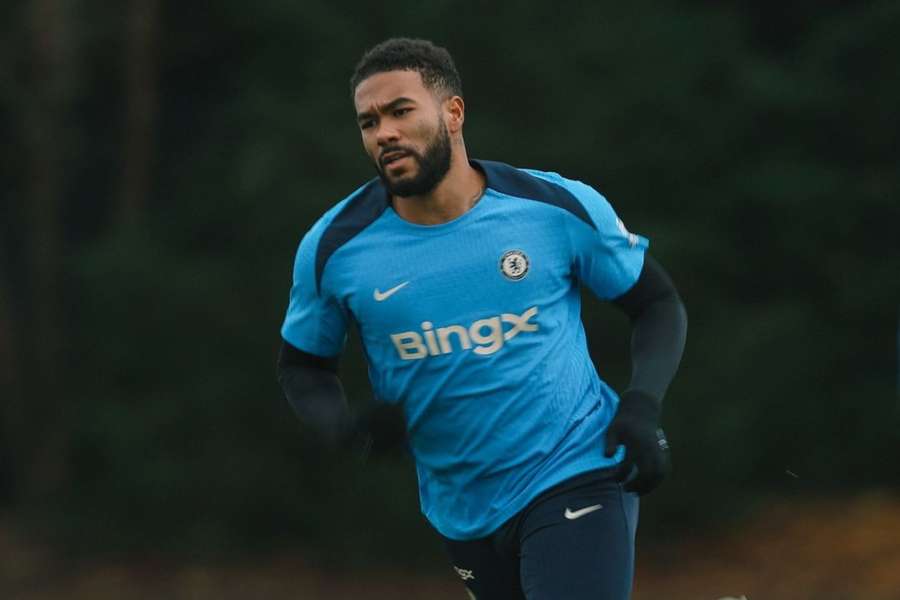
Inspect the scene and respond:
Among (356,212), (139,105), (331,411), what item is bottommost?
(139,105)

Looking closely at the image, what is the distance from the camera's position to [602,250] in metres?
3.82

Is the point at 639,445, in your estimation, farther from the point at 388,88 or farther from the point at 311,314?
the point at 388,88

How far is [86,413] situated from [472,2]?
12.3 ft

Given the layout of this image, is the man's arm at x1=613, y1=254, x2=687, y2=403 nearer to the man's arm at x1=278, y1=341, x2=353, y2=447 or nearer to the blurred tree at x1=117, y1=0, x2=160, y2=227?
the man's arm at x1=278, y1=341, x2=353, y2=447

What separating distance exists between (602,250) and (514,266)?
0.23m

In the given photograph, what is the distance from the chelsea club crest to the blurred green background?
519cm

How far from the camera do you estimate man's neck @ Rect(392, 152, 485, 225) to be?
3828mm

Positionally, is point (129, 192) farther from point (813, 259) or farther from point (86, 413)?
point (813, 259)

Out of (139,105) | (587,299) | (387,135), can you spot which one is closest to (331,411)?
(387,135)

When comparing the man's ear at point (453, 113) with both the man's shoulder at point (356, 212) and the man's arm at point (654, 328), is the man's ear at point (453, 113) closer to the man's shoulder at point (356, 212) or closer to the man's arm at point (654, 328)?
the man's shoulder at point (356, 212)

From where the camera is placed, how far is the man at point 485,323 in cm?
374

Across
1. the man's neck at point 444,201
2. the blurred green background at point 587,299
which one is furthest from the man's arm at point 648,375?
the blurred green background at point 587,299

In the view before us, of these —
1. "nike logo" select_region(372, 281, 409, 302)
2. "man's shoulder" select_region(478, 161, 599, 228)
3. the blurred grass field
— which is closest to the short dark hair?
"man's shoulder" select_region(478, 161, 599, 228)

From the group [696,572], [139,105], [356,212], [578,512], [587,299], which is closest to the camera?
[578,512]
